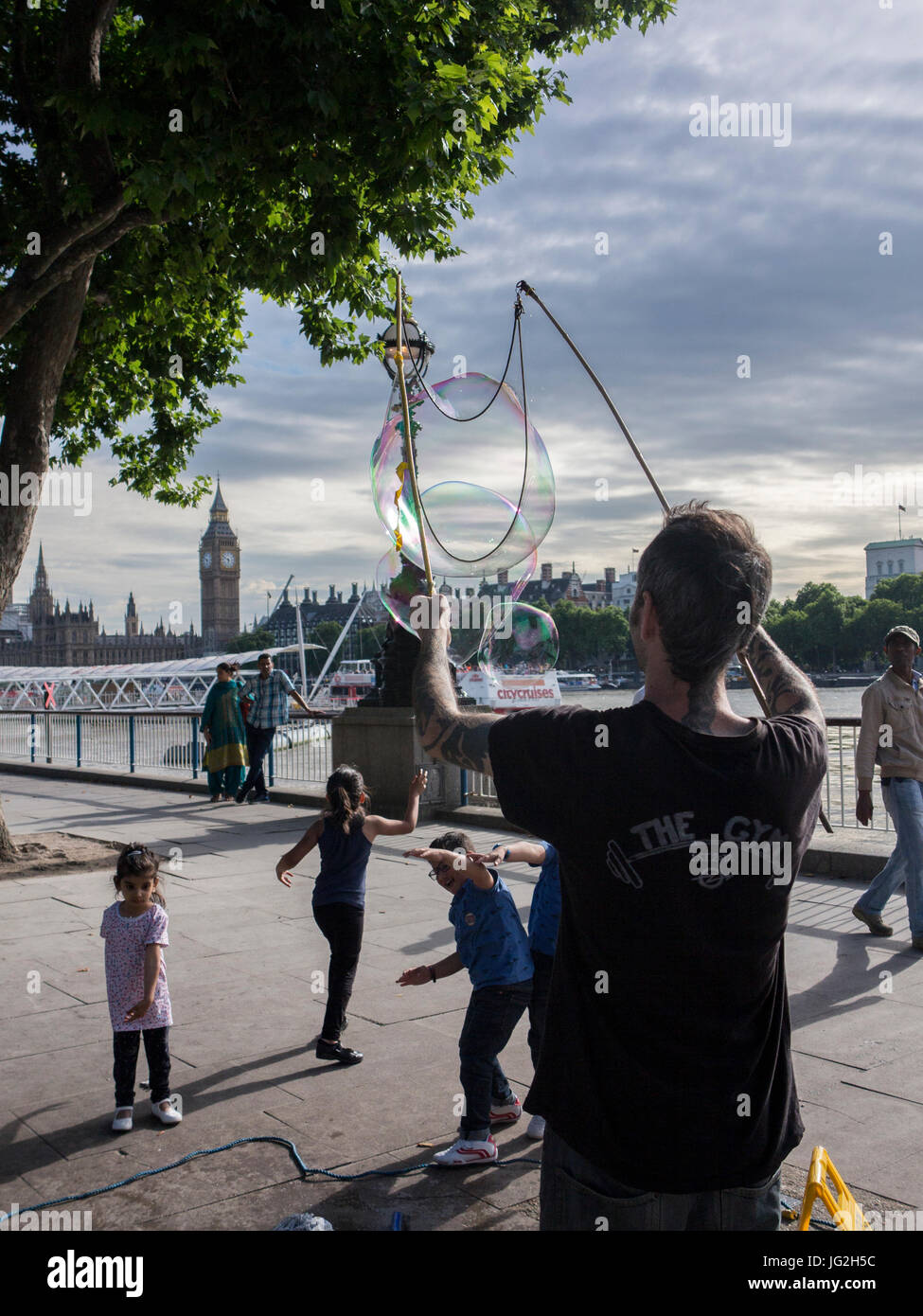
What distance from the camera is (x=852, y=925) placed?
7.32 m

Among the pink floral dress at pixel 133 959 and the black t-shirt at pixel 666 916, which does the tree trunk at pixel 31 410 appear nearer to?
the pink floral dress at pixel 133 959

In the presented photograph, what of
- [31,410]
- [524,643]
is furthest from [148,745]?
[524,643]

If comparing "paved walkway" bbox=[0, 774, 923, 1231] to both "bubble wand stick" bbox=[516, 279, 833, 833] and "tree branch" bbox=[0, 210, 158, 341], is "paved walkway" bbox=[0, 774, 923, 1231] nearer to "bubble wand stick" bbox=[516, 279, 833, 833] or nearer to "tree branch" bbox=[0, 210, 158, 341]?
"bubble wand stick" bbox=[516, 279, 833, 833]

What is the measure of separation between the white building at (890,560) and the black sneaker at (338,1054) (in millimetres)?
144017

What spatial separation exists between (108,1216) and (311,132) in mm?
7008

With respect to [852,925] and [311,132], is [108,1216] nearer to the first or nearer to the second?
[852,925]

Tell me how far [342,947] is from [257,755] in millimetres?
9760

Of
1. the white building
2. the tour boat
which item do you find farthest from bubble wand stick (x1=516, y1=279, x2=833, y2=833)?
the white building

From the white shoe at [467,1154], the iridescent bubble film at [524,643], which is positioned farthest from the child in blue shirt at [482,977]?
the iridescent bubble film at [524,643]

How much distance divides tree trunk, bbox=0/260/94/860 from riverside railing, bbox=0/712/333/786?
6.29m

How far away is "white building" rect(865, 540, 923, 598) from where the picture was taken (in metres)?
141

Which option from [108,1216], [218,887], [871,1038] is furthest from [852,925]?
[108,1216]

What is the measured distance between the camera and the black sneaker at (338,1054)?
191 inches

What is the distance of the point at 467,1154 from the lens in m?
3.79
